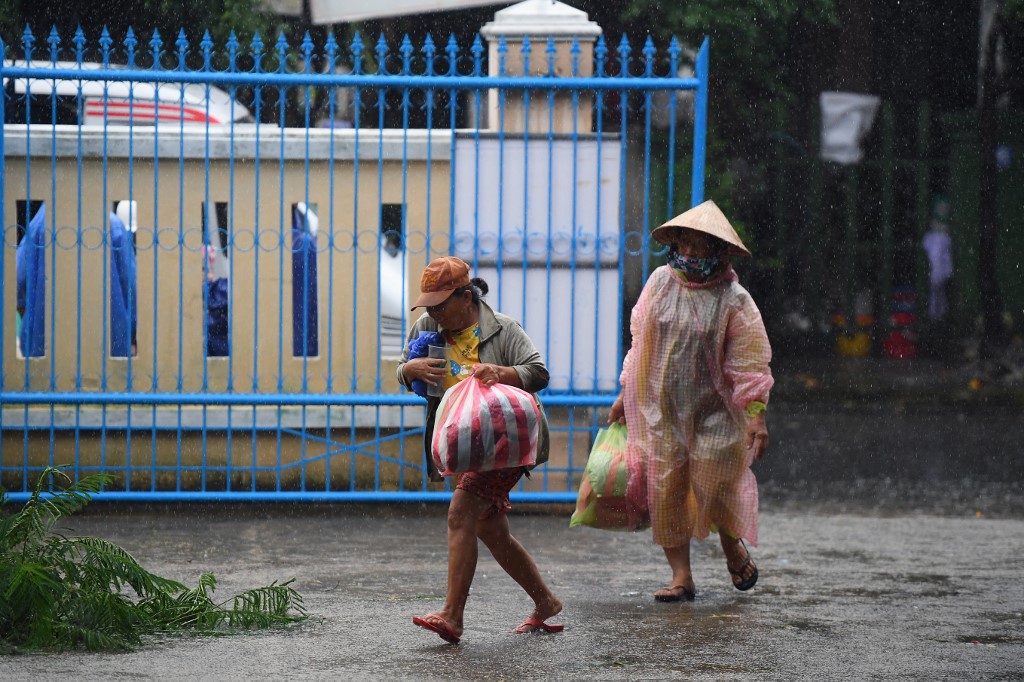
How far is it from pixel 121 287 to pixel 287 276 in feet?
2.89

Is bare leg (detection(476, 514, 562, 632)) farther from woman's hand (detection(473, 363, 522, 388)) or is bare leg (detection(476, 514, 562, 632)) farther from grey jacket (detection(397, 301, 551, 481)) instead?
woman's hand (detection(473, 363, 522, 388))

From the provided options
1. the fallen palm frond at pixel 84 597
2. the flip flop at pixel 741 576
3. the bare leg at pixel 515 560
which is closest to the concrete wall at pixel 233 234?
the flip flop at pixel 741 576

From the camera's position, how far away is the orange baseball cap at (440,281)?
5270 millimetres

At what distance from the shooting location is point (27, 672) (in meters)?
4.77

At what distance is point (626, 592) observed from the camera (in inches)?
256

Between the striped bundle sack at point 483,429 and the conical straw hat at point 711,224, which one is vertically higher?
the conical straw hat at point 711,224

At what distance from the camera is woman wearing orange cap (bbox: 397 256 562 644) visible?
529 centimetres

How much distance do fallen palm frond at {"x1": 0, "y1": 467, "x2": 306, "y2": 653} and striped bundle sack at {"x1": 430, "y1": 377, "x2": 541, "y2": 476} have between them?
3.01 ft

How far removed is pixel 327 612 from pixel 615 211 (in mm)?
3304

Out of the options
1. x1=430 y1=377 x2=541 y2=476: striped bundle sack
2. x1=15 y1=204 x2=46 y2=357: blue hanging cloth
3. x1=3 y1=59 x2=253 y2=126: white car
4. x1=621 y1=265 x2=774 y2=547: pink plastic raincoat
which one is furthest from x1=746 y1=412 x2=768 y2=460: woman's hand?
x1=3 y1=59 x2=253 y2=126: white car

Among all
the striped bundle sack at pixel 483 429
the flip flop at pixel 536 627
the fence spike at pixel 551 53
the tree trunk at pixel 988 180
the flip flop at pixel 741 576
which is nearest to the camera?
the striped bundle sack at pixel 483 429

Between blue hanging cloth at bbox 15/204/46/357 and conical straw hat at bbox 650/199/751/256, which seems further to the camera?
blue hanging cloth at bbox 15/204/46/357

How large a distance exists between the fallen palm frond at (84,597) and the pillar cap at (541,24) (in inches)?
148

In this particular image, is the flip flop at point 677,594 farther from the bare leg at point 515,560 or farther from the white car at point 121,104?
the white car at point 121,104
